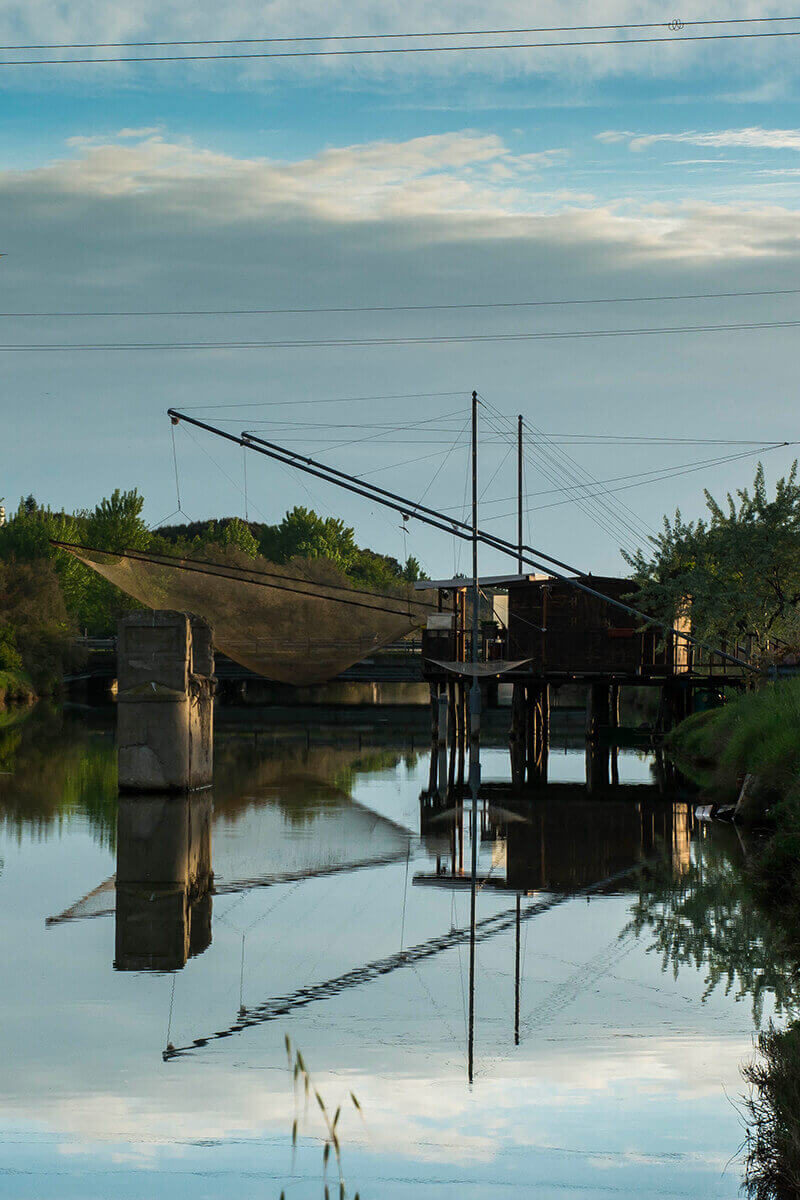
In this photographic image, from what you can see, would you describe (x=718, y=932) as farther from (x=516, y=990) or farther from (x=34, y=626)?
(x=34, y=626)

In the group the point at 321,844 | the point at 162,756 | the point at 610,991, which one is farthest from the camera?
the point at 162,756

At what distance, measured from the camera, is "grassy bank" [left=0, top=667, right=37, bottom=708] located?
67.7 metres

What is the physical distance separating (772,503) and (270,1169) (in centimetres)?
3191

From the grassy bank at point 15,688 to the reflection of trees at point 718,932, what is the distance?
54.2m

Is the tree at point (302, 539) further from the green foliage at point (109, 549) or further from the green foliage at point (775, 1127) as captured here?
the green foliage at point (775, 1127)

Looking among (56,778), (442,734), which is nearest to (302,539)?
(442,734)

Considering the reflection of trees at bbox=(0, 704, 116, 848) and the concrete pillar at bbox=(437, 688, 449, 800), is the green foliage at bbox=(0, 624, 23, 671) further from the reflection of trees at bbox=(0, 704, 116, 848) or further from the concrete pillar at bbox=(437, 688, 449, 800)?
the concrete pillar at bbox=(437, 688, 449, 800)

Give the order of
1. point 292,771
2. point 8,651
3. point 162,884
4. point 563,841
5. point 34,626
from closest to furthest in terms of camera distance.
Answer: point 162,884
point 563,841
point 292,771
point 8,651
point 34,626

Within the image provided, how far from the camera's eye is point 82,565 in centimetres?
10494

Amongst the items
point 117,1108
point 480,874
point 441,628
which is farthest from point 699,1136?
point 441,628

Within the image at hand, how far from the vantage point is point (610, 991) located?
Answer: 36.3 ft

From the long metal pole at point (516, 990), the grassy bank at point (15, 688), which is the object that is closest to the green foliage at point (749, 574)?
the long metal pole at point (516, 990)

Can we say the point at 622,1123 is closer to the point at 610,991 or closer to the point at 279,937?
the point at 610,991

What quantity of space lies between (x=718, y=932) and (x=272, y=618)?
27.1m
